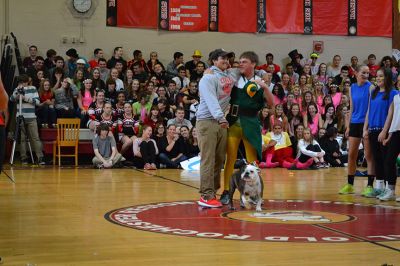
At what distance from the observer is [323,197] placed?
9.39m

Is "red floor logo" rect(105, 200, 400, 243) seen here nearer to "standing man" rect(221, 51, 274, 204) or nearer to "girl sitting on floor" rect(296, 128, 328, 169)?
"standing man" rect(221, 51, 274, 204)

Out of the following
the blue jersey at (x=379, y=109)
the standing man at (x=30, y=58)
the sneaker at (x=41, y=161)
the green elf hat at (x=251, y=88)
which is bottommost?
the sneaker at (x=41, y=161)

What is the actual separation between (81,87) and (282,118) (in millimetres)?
4975

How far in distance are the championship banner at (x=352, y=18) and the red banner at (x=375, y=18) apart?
0.14 meters

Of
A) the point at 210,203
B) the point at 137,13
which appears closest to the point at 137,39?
the point at 137,13

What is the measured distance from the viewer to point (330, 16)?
2114 centimetres

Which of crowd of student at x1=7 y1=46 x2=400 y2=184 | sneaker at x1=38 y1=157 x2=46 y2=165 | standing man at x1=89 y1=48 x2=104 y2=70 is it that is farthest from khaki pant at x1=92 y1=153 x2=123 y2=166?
standing man at x1=89 y1=48 x2=104 y2=70

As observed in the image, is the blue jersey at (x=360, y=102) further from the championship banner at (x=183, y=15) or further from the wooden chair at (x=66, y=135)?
the championship banner at (x=183, y=15)

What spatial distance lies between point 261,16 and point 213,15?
1490 millimetres

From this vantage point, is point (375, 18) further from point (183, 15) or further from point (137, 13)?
point (137, 13)

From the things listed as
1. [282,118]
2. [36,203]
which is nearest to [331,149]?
[282,118]

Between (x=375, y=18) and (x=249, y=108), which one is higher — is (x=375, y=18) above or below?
above

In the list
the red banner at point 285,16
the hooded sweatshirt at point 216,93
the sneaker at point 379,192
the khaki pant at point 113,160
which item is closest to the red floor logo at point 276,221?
the sneaker at point 379,192

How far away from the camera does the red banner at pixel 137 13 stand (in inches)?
766
